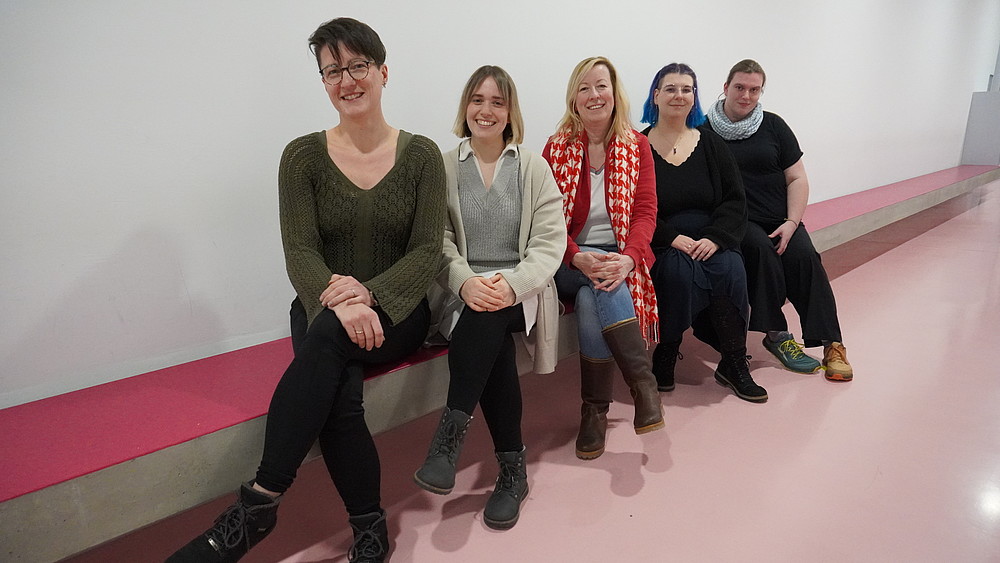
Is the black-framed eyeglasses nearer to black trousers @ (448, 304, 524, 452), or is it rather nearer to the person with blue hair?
black trousers @ (448, 304, 524, 452)

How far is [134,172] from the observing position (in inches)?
70.7

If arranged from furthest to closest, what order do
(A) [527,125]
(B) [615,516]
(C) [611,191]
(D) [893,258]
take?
(D) [893,258] < (A) [527,125] < (C) [611,191] < (B) [615,516]

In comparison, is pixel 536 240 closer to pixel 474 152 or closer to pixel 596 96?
pixel 474 152

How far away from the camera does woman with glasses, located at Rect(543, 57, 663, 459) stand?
203 centimetres

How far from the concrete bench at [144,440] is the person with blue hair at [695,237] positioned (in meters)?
0.72

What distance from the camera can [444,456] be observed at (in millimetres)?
1588

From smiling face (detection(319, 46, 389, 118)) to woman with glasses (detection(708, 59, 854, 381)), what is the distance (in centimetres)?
170

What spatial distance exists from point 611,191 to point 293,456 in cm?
138

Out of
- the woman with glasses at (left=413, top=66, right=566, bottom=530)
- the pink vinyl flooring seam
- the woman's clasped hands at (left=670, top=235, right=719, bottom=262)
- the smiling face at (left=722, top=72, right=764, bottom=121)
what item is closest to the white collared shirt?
the woman with glasses at (left=413, top=66, right=566, bottom=530)

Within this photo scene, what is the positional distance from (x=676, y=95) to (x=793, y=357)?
1.21 meters

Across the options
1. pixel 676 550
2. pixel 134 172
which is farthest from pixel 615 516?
pixel 134 172

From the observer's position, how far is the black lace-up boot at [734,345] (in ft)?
7.95

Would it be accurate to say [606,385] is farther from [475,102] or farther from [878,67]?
[878,67]

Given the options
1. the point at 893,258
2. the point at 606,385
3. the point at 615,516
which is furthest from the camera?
the point at 893,258
